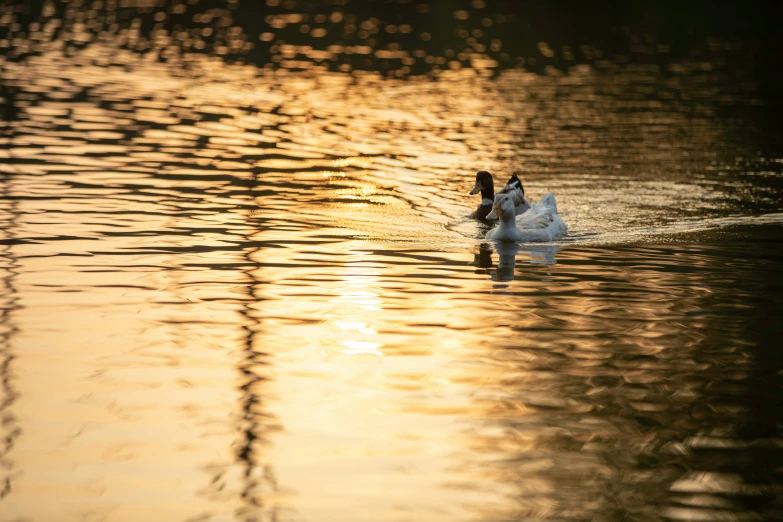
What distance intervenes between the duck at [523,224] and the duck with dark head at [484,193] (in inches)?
59.3

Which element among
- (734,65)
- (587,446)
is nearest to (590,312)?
(587,446)

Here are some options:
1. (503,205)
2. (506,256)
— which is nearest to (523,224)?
(503,205)

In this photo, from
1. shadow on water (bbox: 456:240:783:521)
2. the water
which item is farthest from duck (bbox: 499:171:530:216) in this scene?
shadow on water (bbox: 456:240:783:521)

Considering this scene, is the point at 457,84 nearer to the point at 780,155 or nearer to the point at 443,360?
the point at 780,155

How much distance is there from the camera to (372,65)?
38219 millimetres

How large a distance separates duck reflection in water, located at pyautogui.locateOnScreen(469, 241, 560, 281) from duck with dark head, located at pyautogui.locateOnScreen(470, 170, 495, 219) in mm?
2039

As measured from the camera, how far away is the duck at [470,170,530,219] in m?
18.2

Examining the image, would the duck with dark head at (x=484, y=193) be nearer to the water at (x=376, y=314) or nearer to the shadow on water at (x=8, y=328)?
the water at (x=376, y=314)

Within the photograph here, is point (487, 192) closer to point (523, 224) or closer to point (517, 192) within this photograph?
point (517, 192)

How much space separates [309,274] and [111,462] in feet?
19.7

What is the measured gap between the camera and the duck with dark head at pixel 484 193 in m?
19.0

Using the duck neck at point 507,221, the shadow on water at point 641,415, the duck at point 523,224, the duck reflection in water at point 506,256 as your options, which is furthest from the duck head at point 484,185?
the shadow on water at point 641,415

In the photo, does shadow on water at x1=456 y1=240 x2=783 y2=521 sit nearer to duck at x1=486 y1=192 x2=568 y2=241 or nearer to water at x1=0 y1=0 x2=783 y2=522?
water at x1=0 y1=0 x2=783 y2=522

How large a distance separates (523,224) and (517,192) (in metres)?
1.06
